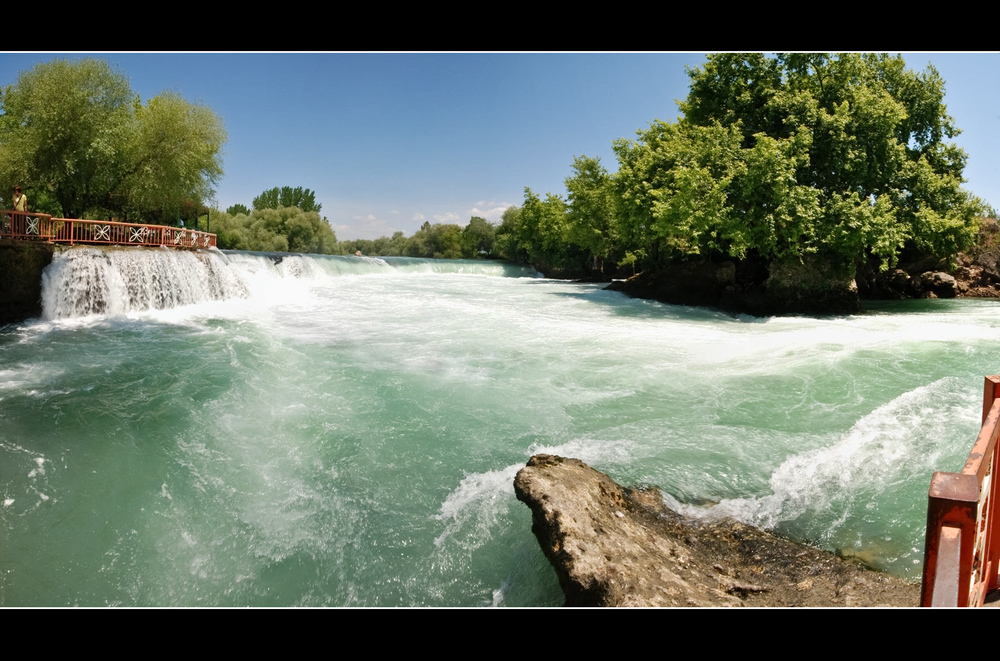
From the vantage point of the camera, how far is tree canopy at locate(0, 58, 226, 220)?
65.0 ft

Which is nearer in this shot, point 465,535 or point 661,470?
point 465,535

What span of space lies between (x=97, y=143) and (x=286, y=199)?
6662 centimetres

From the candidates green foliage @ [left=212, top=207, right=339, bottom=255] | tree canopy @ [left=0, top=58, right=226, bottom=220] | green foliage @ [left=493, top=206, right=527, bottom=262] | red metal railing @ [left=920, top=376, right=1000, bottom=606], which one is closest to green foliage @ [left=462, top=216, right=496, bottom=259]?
green foliage @ [left=493, top=206, right=527, bottom=262]

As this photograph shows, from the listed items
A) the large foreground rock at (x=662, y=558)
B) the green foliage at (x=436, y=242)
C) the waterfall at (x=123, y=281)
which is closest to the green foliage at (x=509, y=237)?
the green foliage at (x=436, y=242)

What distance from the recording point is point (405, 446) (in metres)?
5.79

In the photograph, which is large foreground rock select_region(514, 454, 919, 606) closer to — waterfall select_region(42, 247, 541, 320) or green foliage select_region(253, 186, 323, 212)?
waterfall select_region(42, 247, 541, 320)

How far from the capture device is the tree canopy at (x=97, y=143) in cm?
1980

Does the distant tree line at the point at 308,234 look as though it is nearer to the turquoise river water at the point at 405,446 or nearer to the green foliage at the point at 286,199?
the green foliage at the point at 286,199

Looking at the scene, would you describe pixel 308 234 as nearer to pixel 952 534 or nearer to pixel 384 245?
pixel 384 245

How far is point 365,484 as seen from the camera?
16.3 ft

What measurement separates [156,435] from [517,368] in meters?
5.23

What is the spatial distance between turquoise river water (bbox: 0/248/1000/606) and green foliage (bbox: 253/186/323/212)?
75063 mm

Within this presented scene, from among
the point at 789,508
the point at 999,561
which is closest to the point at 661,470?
the point at 789,508

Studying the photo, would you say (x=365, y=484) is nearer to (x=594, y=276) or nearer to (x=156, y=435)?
(x=156, y=435)
